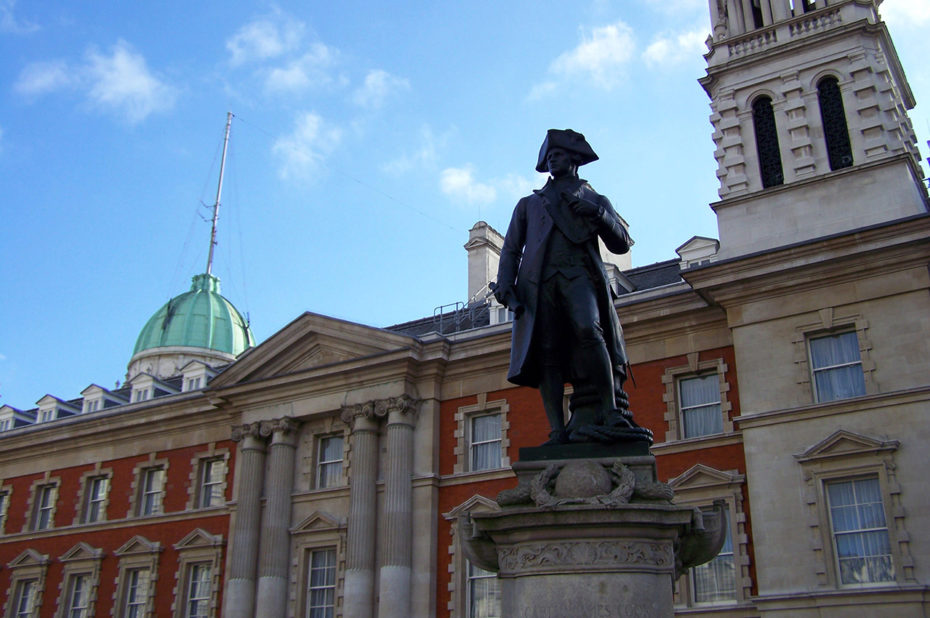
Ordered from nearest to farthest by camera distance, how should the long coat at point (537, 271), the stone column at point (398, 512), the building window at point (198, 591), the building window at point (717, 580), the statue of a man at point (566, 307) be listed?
the statue of a man at point (566, 307)
the long coat at point (537, 271)
the building window at point (717, 580)
the stone column at point (398, 512)
the building window at point (198, 591)

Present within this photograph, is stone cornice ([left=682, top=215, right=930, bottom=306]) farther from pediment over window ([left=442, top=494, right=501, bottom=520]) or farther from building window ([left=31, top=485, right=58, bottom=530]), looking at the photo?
building window ([left=31, top=485, right=58, bottom=530])

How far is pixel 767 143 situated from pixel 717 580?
12.7m

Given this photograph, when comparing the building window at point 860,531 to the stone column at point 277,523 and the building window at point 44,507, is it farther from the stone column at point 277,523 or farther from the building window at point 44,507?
the building window at point 44,507

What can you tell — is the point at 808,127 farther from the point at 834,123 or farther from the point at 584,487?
the point at 584,487

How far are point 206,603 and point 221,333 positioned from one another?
1035 inches

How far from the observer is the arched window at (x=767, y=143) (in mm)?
27906

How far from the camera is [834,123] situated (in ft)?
90.2

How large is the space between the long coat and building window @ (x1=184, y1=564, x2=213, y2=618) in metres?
26.1

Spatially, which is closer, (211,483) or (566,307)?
(566,307)

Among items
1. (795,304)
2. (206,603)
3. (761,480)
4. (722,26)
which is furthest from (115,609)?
(722,26)

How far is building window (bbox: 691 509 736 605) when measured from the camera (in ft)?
78.7

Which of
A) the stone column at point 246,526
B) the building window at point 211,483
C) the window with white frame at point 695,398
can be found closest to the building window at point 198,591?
the stone column at point 246,526

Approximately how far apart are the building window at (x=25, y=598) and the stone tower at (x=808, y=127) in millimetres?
27712

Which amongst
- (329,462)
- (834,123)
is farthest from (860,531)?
(329,462)
